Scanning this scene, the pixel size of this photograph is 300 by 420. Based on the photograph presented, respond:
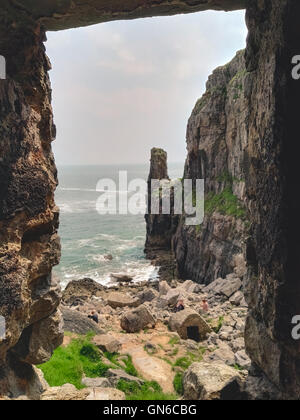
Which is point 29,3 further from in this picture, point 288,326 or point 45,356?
point 288,326

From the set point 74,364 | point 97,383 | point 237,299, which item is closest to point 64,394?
point 97,383

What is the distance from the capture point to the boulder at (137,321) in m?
18.3

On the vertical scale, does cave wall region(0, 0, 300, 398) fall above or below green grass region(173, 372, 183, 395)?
above

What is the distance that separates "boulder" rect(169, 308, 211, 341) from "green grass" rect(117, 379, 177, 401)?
6.06m

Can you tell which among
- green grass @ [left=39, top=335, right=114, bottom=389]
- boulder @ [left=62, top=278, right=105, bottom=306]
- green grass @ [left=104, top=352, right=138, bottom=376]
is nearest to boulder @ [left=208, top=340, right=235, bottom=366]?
green grass @ [left=104, top=352, right=138, bottom=376]

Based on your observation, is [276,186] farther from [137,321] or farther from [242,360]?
[137,321]

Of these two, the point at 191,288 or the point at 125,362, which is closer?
the point at 125,362

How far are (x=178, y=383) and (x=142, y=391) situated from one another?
1566 millimetres

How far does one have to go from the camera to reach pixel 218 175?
3684cm

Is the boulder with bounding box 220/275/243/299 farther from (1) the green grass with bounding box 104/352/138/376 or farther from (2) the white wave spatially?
(2) the white wave

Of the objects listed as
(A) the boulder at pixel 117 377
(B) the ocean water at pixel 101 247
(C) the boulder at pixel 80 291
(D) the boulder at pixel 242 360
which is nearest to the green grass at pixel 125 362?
(A) the boulder at pixel 117 377

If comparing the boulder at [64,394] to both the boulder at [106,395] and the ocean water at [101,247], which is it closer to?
the boulder at [106,395]

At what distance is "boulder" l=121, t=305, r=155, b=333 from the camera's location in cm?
1827
